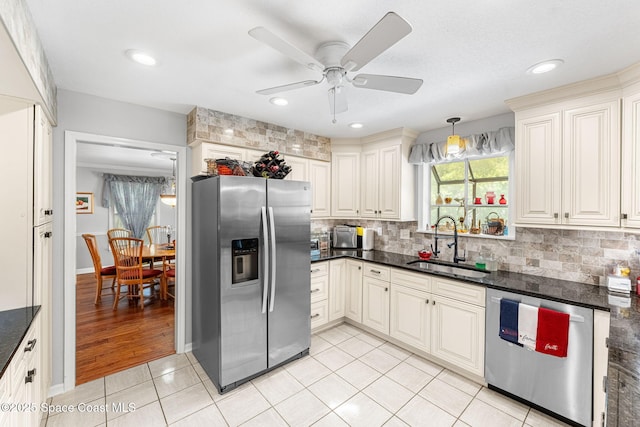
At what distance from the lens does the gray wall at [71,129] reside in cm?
224

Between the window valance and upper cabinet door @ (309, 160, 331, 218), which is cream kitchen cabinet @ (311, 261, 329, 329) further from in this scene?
the window valance

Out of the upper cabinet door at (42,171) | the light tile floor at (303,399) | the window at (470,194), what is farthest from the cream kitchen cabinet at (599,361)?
the upper cabinet door at (42,171)

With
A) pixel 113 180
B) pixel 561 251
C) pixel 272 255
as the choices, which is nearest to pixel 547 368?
pixel 561 251

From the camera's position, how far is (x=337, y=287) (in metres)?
3.44

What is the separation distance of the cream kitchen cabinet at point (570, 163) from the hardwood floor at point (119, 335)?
12.4 feet

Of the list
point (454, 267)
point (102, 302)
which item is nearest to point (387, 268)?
point (454, 267)

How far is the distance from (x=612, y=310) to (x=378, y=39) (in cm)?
215

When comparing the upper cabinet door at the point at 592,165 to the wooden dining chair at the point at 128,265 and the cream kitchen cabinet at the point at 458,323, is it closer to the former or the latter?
the cream kitchen cabinet at the point at 458,323

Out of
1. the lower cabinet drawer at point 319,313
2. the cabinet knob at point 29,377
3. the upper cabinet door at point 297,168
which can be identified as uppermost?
the upper cabinet door at point 297,168

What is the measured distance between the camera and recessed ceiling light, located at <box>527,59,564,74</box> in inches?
69.7

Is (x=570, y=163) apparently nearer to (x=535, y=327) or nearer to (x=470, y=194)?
(x=470, y=194)

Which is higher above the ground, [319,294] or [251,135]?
[251,135]

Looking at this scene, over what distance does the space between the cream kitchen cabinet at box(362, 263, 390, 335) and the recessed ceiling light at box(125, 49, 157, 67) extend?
107 inches

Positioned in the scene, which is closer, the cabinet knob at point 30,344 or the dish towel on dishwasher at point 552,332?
the cabinet knob at point 30,344
